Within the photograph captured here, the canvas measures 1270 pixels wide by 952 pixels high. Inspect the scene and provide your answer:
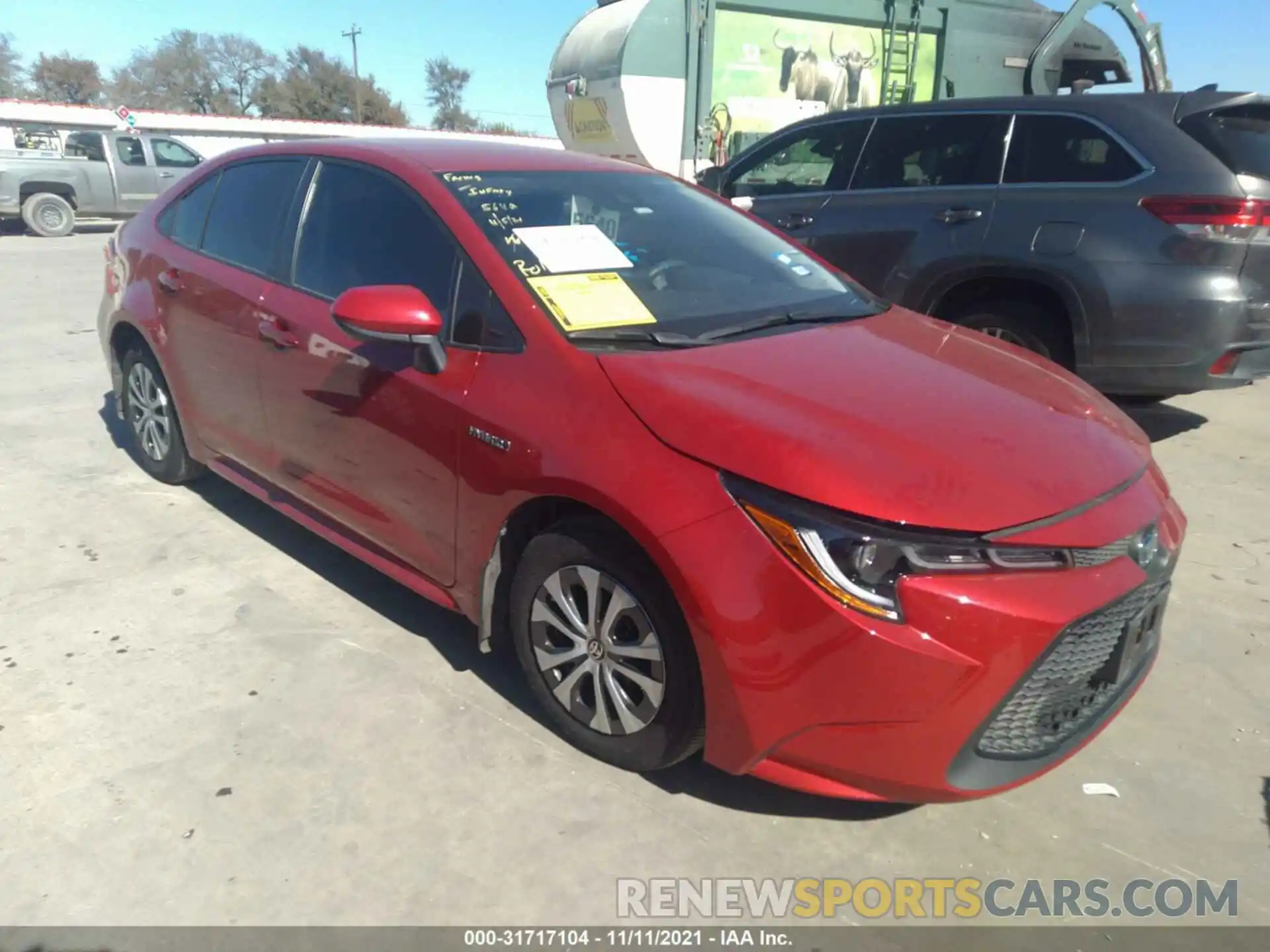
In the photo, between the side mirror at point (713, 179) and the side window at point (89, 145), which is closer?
the side mirror at point (713, 179)

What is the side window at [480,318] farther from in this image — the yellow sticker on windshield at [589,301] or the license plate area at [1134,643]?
the license plate area at [1134,643]

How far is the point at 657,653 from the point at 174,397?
2.86 m

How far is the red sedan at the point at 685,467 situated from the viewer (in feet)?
6.57

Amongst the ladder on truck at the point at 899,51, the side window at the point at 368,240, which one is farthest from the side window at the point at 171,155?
the side window at the point at 368,240

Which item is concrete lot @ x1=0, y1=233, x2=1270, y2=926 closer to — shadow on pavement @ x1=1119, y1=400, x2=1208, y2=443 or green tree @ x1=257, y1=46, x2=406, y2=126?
shadow on pavement @ x1=1119, y1=400, x2=1208, y2=443

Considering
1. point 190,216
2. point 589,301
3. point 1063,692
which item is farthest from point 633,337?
point 190,216

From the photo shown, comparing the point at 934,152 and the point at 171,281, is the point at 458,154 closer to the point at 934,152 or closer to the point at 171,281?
the point at 171,281

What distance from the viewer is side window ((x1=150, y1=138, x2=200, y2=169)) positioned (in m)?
17.5

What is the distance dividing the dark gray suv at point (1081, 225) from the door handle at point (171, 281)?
9.09 feet

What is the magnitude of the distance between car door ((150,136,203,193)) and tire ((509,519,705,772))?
17.7 m

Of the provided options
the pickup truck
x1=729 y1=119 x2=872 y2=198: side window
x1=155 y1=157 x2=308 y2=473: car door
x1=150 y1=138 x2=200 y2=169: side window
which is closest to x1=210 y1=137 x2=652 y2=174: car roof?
x1=155 y1=157 x2=308 y2=473: car door

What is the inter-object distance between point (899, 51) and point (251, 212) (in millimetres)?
12455

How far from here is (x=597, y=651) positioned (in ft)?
8.07

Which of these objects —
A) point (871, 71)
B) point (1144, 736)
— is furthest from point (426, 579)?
point (871, 71)
